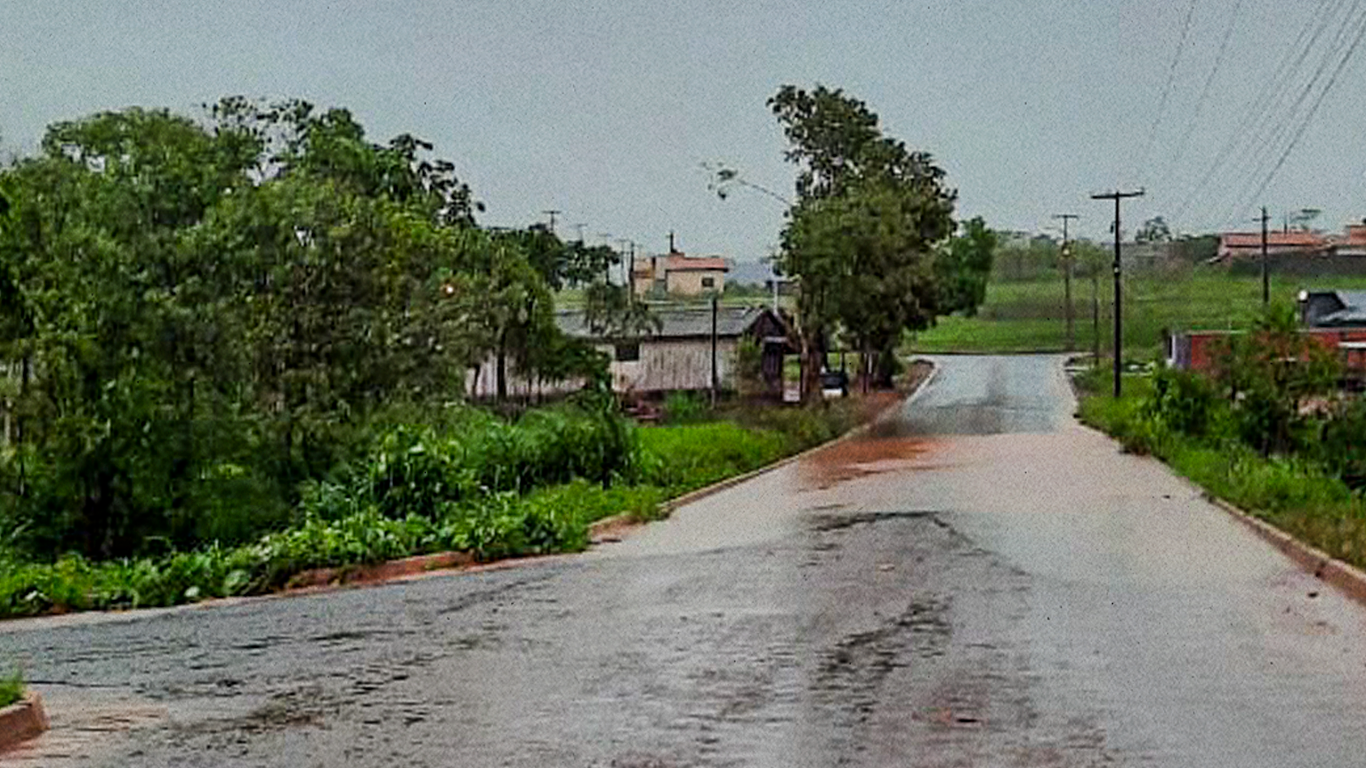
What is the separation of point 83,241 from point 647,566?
13016 millimetres

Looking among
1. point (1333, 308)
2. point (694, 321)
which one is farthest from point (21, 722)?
point (694, 321)

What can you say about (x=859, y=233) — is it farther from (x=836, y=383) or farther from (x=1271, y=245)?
(x=1271, y=245)

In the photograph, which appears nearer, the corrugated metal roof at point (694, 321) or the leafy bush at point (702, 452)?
the leafy bush at point (702, 452)

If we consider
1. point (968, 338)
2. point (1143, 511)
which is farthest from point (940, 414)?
point (968, 338)

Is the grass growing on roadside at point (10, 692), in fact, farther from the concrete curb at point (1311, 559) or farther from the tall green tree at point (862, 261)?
the tall green tree at point (862, 261)

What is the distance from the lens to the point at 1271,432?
37.5 metres

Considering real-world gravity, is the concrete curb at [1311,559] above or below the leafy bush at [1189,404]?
below

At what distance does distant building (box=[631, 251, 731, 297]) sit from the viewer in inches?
5477

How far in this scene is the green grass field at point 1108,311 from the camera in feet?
317

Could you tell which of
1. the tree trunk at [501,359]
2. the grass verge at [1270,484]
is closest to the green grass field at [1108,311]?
the tree trunk at [501,359]

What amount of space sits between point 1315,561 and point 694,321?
61.6m

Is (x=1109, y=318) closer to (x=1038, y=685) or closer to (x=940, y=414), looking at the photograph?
(x=940, y=414)

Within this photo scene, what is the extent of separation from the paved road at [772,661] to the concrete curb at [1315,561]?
277mm

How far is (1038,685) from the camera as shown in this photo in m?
12.1
